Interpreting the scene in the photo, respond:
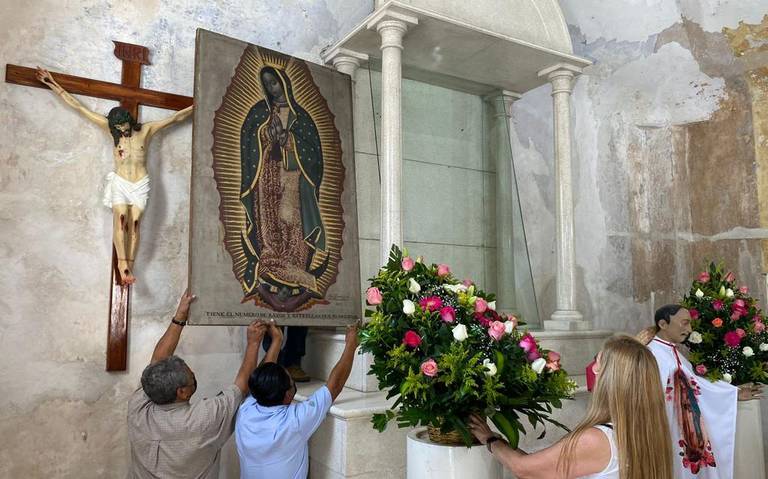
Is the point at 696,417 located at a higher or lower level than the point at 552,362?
lower

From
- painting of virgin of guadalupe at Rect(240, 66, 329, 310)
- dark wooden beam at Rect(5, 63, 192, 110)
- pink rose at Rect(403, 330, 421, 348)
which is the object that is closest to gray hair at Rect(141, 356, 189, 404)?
pink rose at Rect(403, 330, 421, 348)

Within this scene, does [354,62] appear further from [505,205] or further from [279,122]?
[505,205]

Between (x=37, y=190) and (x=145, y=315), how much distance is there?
1.16 m

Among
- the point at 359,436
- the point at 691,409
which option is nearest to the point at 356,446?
the point at 359,436

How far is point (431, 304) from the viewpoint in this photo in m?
2.84

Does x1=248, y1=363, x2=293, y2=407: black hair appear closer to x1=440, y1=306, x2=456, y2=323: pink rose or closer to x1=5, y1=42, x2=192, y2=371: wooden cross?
x1=440, y1=306, x2=456, y2=323: pink rose

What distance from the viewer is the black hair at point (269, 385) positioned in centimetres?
317

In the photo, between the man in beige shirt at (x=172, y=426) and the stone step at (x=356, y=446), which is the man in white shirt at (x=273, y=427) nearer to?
the man in beige shirt at (x=172, y=426)

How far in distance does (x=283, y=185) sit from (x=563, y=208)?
2731 mm

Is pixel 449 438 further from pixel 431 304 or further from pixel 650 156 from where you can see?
pixel 650 156

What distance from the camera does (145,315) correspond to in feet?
15.2

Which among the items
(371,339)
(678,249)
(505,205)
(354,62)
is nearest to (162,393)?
(371,339)

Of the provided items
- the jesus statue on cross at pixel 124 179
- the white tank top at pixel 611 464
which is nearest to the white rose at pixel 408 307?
the white tank top at pixel 611 464

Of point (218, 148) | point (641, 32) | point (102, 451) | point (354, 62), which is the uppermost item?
point (641, 32)
